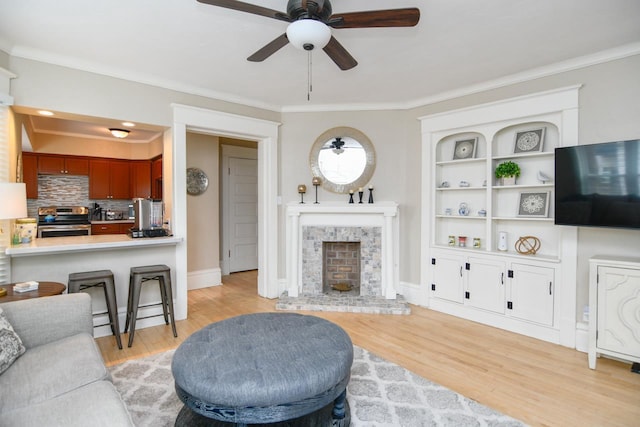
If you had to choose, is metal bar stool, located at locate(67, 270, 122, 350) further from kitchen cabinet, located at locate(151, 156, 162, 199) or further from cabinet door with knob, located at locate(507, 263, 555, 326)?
cabinet door with knob, located at locate(507, 263, 555, 326)

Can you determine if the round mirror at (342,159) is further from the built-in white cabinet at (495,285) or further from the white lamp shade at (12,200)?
the white lamp shade at (12,200)

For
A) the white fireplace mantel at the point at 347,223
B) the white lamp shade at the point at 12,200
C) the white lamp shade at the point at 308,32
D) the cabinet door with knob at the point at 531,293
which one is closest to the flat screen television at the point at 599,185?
the cabinet door with knob at the point at 531,293

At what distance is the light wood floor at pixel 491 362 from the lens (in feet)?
7.20

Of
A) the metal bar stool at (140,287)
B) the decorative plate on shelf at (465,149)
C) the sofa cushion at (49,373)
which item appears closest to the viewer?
the sofa cushion at (49,373)

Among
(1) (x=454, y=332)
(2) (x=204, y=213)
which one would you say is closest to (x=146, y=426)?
(1) (x=454, y=332)

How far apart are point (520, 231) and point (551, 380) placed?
1.64 meters

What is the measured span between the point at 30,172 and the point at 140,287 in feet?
14.9

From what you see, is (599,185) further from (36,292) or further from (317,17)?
(36,292)

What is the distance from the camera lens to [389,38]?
106 inches

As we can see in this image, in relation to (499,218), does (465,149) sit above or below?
above

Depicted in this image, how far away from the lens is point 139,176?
6.69m

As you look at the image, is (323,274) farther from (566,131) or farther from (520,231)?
(566,131)

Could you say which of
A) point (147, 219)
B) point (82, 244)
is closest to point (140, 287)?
point (82, 244)

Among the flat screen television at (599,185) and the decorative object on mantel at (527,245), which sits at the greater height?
the flat screen television at (599,185)
